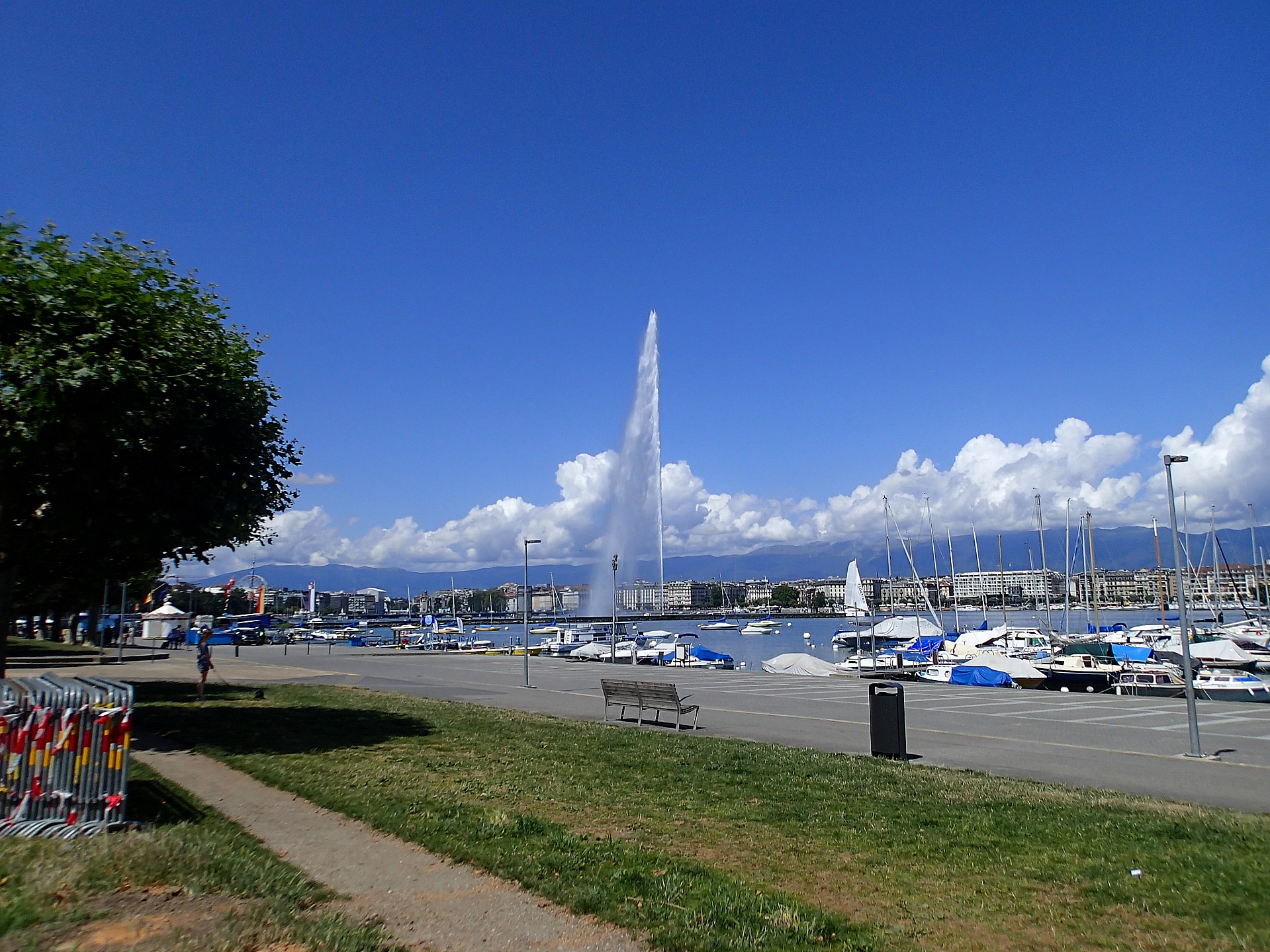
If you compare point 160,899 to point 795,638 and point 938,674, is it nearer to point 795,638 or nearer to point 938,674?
point 938,674

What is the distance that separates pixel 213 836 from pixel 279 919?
2.50 m

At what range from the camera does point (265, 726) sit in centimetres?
1702

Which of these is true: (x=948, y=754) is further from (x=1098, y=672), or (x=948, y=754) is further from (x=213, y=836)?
(x=1098, y=672)

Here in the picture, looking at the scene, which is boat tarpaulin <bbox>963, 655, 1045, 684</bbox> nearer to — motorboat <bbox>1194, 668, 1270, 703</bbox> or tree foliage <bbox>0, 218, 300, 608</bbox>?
motorboat <bbox>1194, 668, 1270, 703</bbox>

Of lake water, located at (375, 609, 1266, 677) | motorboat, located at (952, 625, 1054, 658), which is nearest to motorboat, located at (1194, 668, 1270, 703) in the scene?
motorboat, located at (952, 625, 1054, 658)

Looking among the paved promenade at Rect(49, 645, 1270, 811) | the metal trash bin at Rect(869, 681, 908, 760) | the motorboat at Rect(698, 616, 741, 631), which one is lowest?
the motorboat at Rect(698, 616, 741, 631)

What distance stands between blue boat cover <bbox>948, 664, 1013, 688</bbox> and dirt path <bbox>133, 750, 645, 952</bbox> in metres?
→ 36.6

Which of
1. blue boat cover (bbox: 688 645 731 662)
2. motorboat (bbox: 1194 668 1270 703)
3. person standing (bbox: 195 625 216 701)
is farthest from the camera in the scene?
blue boat cover (bbox: 688 645 731 662)

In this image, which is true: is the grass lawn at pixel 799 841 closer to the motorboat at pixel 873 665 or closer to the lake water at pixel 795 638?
the motorboat at pixel 873 665

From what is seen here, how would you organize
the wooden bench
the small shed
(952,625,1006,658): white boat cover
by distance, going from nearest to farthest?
the wooden bench, (952,625,1006,658): white boat cover, the small shed

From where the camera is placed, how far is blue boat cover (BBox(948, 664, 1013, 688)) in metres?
41.4

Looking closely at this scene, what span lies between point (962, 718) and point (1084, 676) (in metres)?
18.3

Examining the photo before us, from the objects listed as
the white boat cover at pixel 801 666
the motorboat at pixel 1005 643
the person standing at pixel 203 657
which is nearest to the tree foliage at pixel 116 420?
the person standing at pixel 203 657

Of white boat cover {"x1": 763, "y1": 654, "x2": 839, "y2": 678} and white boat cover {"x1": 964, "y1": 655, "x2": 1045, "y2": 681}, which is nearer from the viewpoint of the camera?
white boat cover {"x1": 964, "y1": 655, "x2": 1045, "y2": 681}
